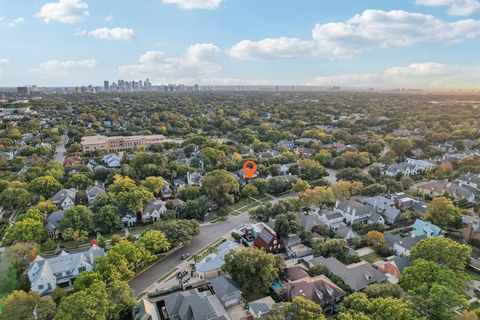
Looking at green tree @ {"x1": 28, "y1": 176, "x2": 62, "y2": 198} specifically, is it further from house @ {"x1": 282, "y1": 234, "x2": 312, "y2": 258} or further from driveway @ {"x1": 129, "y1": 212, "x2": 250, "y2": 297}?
house @ {"x1": 282, "y1": 234, "x2": 312, "y2": 258}

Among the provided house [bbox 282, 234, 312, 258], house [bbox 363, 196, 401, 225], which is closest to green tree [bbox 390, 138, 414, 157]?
house [bbox 363, 196, 401, 225]

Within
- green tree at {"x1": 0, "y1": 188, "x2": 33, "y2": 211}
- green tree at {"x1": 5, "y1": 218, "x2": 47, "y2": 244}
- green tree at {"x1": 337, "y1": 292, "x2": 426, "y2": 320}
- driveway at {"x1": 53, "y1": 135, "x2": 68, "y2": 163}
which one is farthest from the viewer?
driveway at {"x1": 53, "y1": 135, "x2": 68, "y2": 163}

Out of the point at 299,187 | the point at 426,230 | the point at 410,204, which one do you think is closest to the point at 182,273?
the point at 299,187

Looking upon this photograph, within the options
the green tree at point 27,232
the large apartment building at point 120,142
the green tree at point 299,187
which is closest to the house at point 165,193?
the green tree at point 27,232

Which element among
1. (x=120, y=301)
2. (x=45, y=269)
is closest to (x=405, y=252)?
(x=120, y=301)

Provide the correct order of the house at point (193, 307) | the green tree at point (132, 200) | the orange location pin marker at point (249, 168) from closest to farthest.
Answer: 1. the house at point (193, 307)
2. the green tree at point (132, 200)
3. the orange location pin marker at point (249, 168)

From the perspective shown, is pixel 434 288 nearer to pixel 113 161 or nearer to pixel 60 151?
pixel 113 161

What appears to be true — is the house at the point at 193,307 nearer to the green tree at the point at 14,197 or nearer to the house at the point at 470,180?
the green tree at the point at 14,197
